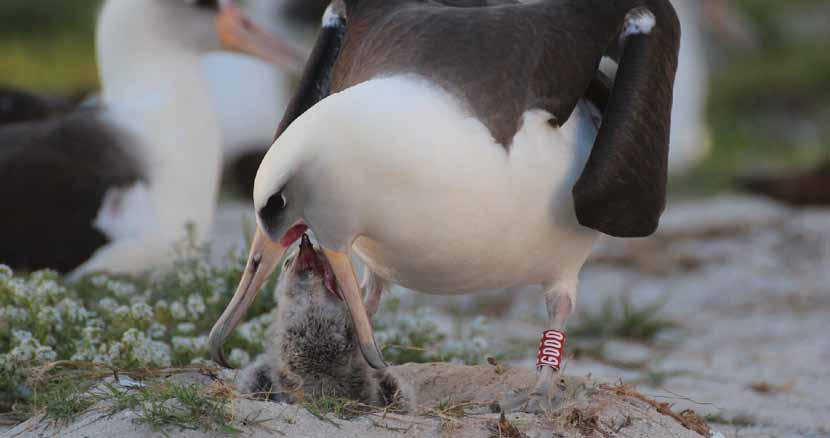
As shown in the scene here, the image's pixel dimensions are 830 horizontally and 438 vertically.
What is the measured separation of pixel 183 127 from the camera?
261 inches

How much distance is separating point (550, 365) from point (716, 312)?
3.50 metres

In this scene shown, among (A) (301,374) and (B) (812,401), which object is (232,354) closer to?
(A) (301,374)

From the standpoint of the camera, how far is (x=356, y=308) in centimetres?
394

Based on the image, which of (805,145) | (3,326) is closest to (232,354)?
(3,326)

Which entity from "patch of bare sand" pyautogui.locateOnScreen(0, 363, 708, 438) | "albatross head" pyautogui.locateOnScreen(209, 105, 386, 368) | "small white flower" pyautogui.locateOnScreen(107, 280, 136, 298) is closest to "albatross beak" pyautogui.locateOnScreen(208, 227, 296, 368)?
"albatross head" pyautogui.locateOnScreen(209, 105, 386, 368)

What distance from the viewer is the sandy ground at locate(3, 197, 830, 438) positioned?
520cm

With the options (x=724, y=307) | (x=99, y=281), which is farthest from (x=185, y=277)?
(x=724, y=307)

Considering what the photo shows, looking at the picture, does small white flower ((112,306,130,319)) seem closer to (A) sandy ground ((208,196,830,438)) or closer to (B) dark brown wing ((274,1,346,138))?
(B) dark brown wing ((274,1,346,138))

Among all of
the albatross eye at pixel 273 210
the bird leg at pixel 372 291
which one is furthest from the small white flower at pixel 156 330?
the albatross eye at pixel 273 210

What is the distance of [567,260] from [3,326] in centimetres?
176

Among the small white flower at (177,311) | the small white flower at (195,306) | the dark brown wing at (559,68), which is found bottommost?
the small white flower at (177,311)

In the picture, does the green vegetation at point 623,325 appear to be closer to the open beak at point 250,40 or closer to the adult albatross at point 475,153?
the open beak at point 250,40

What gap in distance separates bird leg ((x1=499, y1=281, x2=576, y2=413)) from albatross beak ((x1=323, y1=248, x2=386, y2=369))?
37 cm

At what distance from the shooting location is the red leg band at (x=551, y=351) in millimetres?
4176
